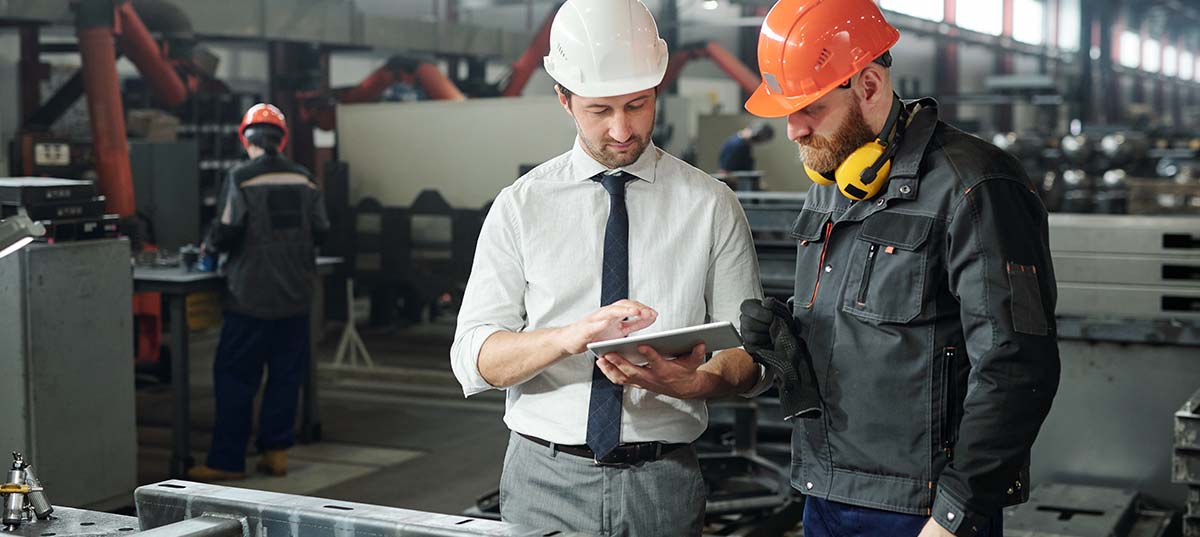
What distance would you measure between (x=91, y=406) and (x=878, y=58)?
3.46 metres

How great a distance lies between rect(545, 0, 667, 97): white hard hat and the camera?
6.62 ft

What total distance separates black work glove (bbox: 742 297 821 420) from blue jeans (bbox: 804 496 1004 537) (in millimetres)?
151

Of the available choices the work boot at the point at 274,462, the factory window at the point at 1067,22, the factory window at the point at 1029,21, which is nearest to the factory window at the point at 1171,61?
the factory window at the point at 1067,22

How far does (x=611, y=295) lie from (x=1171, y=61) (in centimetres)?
2966

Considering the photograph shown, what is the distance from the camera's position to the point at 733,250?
2057mm

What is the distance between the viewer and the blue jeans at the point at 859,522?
6.09ft

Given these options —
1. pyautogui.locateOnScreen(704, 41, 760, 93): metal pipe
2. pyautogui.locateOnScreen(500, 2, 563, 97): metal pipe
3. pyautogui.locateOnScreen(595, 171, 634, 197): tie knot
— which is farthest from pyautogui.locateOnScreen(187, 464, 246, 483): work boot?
pyautogui.locateOnScreen(704, 41, 760, 93): metal pipe

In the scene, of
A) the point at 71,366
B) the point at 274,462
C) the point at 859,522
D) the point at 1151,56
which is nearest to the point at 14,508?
the point at 859,522

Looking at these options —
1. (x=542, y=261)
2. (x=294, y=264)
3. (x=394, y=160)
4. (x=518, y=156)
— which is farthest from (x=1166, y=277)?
(x=394, y=160)

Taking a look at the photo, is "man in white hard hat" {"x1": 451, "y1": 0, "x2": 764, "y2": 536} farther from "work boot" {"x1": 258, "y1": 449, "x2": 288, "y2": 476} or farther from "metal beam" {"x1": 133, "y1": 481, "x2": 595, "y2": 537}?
"work boot" {"x1": 258, "y1": 449, "x2": 288, "y2": 476}

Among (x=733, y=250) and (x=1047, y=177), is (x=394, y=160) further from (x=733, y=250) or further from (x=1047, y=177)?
(x=733, y=250)

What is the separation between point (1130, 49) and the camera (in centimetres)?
2338

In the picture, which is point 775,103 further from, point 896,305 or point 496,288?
point 496,288

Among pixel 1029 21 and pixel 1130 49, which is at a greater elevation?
pixel 1130 49
